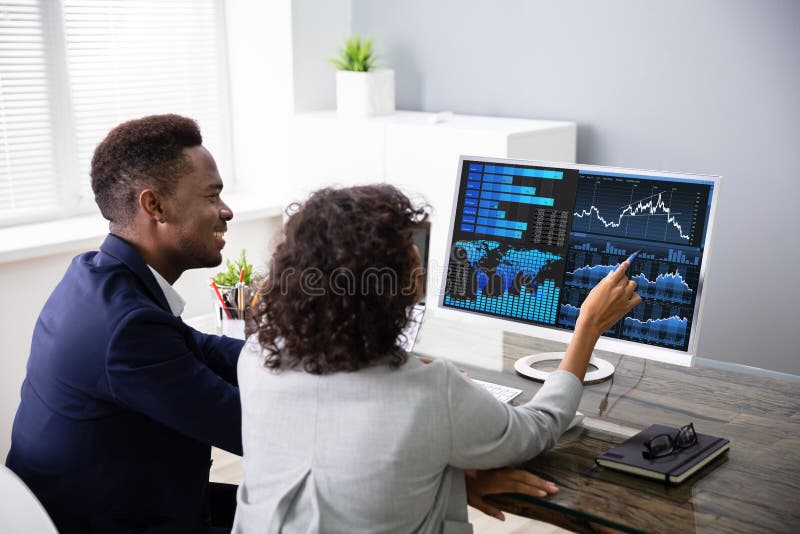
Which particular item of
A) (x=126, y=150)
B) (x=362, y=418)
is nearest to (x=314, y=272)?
(x=362, y=418)

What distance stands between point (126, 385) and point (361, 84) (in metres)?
2.28

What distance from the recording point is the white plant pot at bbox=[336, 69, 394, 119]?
3451 millimetres

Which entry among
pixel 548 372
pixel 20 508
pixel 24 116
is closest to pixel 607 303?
pixel 548 372

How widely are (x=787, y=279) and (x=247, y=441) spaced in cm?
220

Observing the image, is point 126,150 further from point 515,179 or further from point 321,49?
point 321,49

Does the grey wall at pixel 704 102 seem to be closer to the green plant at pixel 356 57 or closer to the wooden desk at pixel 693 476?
the green plant at pixel 356 57

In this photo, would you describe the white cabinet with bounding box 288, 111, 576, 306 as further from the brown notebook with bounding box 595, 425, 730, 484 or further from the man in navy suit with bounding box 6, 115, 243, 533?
the brown notebook with bounding box 595, 425, 730, 484

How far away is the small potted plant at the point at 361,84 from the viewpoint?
3455 mm

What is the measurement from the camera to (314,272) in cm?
119

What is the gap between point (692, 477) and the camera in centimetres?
140

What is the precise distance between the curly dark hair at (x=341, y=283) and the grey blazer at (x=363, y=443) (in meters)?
0.03

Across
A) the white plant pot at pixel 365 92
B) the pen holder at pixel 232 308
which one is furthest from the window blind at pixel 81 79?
the pen holder at pixel 232 308

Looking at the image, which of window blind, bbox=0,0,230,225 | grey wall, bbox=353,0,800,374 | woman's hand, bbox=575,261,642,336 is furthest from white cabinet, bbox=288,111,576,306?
woman's hand, bbox=575,261,642,336

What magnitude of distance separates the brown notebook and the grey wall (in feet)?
5.08
